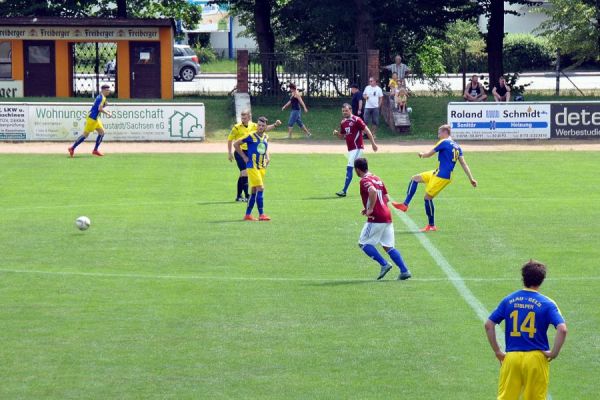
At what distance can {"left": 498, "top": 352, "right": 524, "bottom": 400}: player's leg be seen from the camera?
8.66 metres

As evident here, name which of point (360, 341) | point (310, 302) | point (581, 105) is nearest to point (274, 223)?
point (310, 302)

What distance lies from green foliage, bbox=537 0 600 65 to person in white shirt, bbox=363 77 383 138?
37.1 feet

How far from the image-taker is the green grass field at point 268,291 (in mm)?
11141

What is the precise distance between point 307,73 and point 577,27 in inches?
417

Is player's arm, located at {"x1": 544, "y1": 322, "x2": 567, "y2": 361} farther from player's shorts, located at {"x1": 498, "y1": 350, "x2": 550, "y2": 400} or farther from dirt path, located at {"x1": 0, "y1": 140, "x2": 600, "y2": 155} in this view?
dirt path, located at {"x1": 0, "y1": 140, "x2": 600, "y2": 155}

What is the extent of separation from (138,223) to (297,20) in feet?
90.2

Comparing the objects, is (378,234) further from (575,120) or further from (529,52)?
(529,52)

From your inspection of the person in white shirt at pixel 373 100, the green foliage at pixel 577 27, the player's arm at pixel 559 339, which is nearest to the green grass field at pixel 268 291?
the player's arm at pixel 559 339

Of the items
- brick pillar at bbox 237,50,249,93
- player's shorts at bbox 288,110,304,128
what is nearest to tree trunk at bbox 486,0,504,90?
brick pillar at bbox 237,50,249,93

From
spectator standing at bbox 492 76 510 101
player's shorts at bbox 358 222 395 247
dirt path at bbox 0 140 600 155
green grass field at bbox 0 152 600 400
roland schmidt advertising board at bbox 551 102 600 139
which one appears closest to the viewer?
green grass field at bbox 0 152 600 400

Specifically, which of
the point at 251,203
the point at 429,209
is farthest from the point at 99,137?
the point at 429,209

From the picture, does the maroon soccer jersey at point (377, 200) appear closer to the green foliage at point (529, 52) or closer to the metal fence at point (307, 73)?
the metal fence at point (307, 73)

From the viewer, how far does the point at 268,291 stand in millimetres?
15047

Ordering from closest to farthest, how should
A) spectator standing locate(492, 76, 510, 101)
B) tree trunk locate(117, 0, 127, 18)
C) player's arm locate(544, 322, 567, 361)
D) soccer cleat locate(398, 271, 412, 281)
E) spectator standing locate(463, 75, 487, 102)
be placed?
player's arm locate(544, 322, 567, 361)
soccer cleat locate(398, 271, 412, 281)
spectator standing locate(463, 75, 487, 102)
spectator standing locate(492, 76, 510, 101)
tree trunk locate(117, 0, 127, 18)
